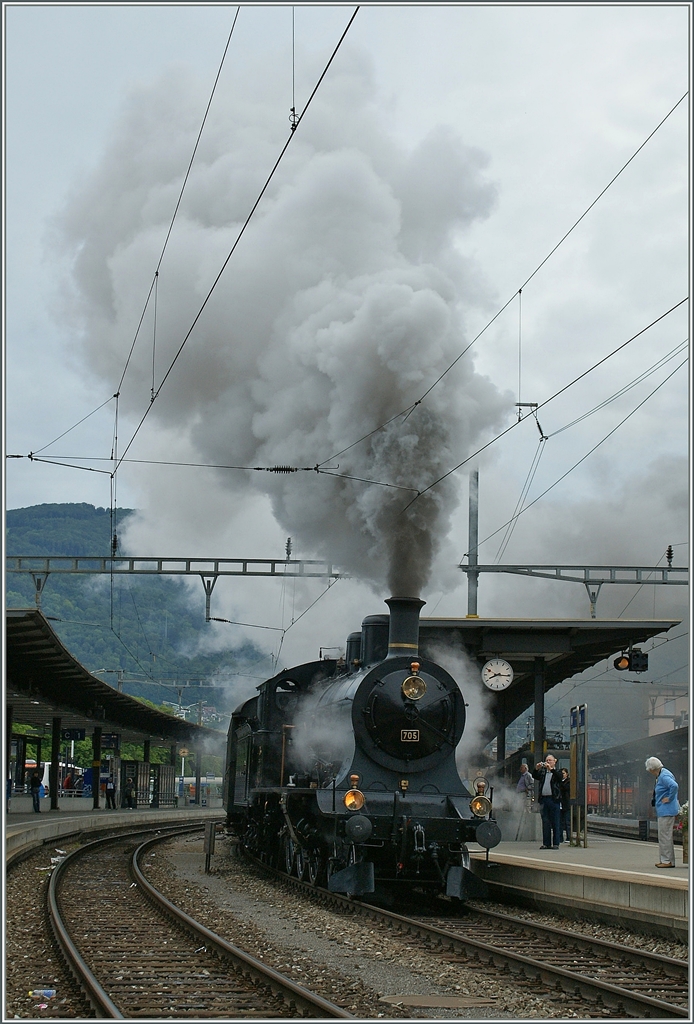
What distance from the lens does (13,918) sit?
10.1 metres

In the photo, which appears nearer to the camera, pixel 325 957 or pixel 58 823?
pixel 325 957

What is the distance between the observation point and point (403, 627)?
441 inches

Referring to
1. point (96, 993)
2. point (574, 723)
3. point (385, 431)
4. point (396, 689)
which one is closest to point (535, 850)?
point (574, 723)

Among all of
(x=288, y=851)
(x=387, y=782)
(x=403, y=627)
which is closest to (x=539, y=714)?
(x=288, y=851)

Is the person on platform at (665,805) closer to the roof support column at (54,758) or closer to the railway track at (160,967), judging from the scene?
the railway track at (160,967)

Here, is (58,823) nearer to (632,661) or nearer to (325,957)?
(632,661)

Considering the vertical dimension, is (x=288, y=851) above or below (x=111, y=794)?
above

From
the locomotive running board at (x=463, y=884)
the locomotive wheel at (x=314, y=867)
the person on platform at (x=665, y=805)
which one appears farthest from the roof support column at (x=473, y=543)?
the locomotive running board at (x=463, y=884)

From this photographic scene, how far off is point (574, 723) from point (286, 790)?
5.16 m

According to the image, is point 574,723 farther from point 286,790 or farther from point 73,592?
point 73,592

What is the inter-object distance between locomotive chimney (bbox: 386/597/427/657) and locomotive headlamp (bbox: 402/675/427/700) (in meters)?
0.41

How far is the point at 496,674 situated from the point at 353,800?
6.73 metres

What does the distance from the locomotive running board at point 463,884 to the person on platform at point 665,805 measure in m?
1.95

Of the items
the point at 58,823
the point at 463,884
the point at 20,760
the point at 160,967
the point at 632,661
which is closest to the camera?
the point at 160,967
